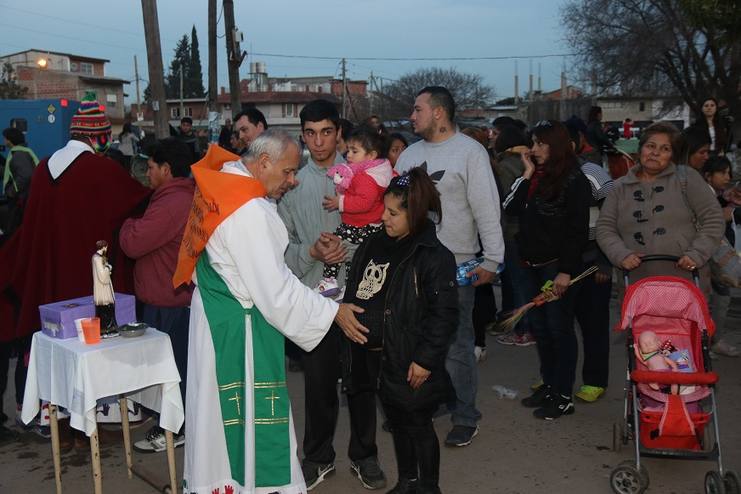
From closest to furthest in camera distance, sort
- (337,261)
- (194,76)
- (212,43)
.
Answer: (337,261), (212,43), (194,76)

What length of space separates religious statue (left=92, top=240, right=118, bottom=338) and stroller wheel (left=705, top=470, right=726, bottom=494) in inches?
124

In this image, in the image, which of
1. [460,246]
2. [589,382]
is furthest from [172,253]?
[589,382]

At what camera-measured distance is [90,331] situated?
148 inches

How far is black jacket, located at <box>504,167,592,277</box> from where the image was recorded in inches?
195

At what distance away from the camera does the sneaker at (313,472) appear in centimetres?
430

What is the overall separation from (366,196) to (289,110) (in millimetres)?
71141

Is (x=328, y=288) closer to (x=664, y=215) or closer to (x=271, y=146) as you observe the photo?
(x=271, y=146)

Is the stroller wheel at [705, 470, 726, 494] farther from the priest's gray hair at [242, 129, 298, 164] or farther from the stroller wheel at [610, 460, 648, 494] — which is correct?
the priest's gray hair at [242, 129, 298, 164]

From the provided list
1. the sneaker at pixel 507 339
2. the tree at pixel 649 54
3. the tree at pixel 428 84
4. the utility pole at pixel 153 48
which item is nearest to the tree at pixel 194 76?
the tree at pixel 428 84

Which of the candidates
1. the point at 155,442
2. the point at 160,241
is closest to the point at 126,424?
the point at 155,442

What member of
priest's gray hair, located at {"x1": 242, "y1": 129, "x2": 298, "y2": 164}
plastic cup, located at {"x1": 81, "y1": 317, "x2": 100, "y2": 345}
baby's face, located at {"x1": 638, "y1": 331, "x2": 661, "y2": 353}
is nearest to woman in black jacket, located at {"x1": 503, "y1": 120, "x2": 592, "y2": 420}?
baby's face, located at {"x1": 638, "y1": 331, "x2": 661, "y2": 353}

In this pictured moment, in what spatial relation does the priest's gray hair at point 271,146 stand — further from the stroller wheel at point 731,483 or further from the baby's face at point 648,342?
the stroller wheel at point 731,483

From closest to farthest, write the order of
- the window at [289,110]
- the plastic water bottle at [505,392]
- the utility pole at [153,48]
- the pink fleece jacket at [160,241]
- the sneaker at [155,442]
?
the pink fleece jacket at [160,241] → the sneaker at [155,442] → the plastic water bottle at [505,392] → the utility pole at [153,48] → the window at [289,110]

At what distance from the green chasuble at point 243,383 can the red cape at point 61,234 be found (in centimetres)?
156
